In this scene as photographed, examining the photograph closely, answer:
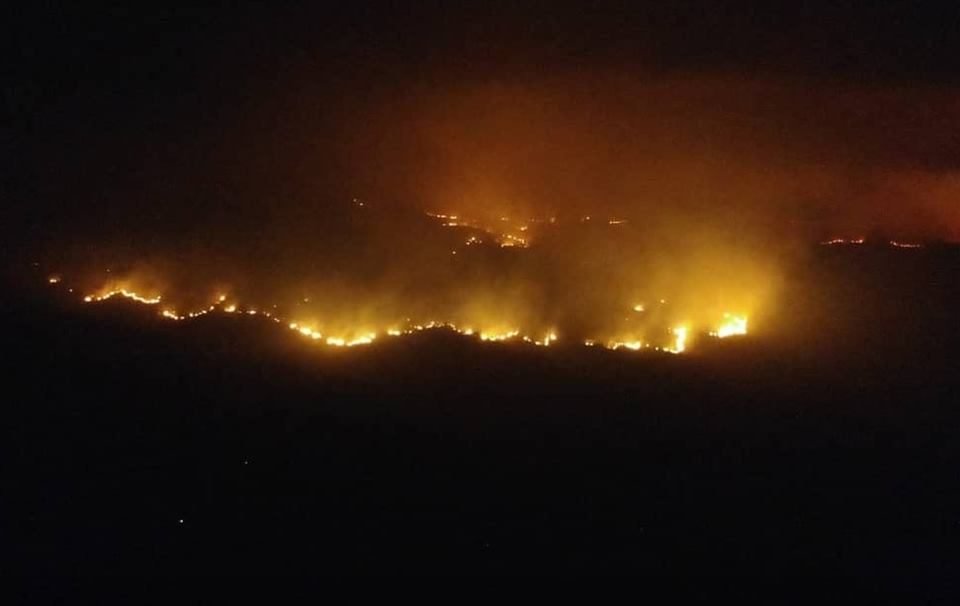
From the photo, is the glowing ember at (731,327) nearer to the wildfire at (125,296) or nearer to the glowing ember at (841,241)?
the glowing ember at (841,241)

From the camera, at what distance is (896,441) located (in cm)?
763

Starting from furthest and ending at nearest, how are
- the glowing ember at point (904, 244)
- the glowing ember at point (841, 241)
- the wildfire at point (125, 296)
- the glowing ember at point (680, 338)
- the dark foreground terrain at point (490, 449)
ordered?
the glowing ember at point (841, 241) < the glowing ember at point (904, 244) < the wildfire at point (125, 296) < the glowing ember at point (680, 338) < the dark foreground terrain at point (490, 449)

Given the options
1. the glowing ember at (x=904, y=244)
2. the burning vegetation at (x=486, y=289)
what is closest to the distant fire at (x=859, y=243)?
the glowing ember at (x=904, y=244)

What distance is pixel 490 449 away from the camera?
7598 mm

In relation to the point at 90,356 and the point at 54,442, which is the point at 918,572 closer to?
the point at 54,442

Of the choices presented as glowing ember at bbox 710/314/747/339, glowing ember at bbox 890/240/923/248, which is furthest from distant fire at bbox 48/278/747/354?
glowing ember at bbox 890/240/923/248

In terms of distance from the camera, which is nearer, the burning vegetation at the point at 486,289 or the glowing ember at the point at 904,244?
the burning vegetation at the point at 486,289

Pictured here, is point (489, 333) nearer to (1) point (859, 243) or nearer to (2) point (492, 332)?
(2) point (492, 332)

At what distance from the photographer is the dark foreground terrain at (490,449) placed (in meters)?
6.72

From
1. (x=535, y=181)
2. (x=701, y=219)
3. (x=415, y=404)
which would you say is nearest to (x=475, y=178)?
(x=535, y=181)

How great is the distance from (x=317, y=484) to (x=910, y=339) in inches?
227

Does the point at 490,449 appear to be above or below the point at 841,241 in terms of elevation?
below

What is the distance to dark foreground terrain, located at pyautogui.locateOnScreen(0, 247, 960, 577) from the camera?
6719 mm

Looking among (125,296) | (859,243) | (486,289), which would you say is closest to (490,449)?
(486,289)
